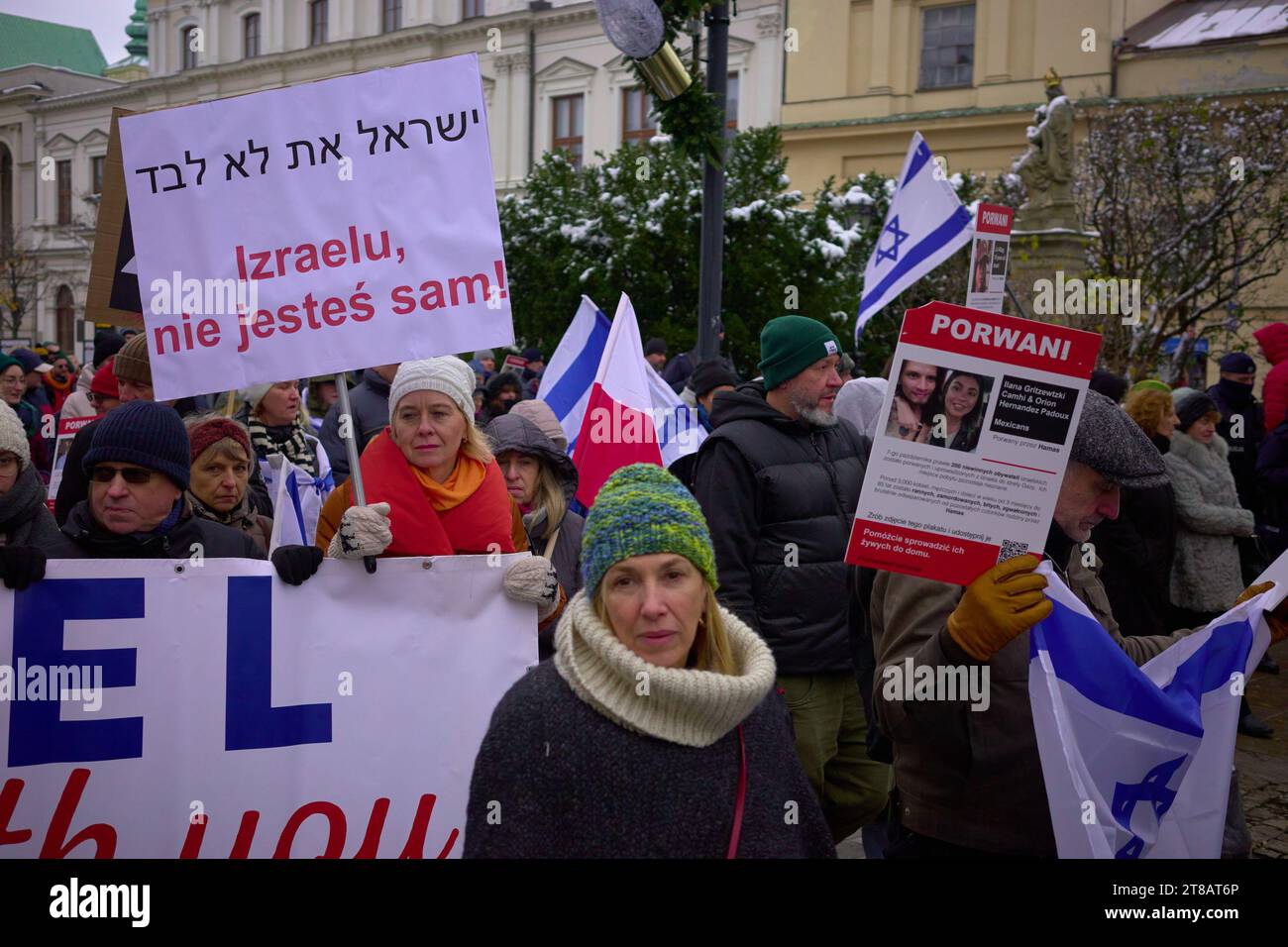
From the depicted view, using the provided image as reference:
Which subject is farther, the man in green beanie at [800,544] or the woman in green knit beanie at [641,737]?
the man in green beanie at [800,544]

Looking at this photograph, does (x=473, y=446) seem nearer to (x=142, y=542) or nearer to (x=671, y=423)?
(x=142, y=542)

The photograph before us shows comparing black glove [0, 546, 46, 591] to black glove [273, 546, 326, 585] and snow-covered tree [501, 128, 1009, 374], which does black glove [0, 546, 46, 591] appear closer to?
black glove [273, 546, 326, 585]

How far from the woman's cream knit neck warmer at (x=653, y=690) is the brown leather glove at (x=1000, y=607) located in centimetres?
45

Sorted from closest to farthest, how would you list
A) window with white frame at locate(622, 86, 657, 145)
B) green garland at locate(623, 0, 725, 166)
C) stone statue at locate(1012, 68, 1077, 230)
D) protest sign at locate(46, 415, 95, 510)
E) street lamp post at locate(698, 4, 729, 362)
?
protest sign at locate(46, 415, 95, 510)
green garland at locate(623, 0, 725, 166)
street lamp post at locate(698, 4, 729, 362)
stone statue at locate(1012, 68, 1077, 230)
window with white frame at locate(622, 86, 657, 145)

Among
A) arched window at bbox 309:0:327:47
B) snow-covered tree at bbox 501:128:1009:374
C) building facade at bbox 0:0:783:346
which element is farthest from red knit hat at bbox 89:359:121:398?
arched window at bbox 309:0:327:47

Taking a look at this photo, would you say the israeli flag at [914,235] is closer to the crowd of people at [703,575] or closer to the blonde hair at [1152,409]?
the blonde hair at [1152,409]

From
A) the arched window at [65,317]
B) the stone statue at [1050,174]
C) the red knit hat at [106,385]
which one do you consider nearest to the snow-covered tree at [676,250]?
the stone statue at [1050,174]

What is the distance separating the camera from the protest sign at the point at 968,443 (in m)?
2.35

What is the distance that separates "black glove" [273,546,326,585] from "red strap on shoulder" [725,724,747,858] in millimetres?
1488

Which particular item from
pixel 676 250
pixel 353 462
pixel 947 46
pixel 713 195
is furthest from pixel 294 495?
pixel 947 46

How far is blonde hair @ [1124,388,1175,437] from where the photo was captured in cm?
660

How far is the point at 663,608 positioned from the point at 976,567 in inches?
24.6

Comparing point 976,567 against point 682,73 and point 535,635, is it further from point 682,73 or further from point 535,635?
point 682,73

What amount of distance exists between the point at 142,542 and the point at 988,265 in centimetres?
227
